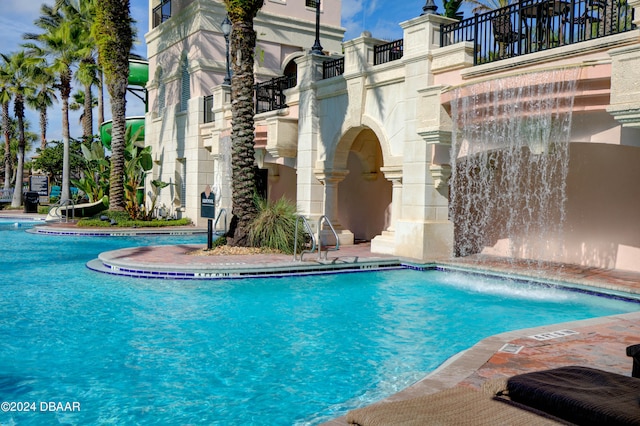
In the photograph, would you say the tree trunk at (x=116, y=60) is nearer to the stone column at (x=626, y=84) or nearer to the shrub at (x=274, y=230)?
the shrub at (x=274, y=230)

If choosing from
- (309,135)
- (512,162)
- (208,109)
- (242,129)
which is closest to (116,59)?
(208,109)

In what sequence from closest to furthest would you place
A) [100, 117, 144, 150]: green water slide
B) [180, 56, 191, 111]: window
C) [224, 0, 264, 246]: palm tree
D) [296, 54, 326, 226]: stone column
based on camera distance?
[224, 0, 264, 246]: palm tree < [296, 54, 326, 226]: stone column < [180, 56, 191, 111]: window < [100, 117, 144, 150]: green water slide

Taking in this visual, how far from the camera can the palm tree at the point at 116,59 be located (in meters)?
24.1

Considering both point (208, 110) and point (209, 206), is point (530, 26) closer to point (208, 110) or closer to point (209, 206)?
point (209, 206)

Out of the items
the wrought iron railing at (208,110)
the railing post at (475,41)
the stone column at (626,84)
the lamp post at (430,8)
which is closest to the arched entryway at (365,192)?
the lamp post at (430,8)

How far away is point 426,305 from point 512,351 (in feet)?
12.6

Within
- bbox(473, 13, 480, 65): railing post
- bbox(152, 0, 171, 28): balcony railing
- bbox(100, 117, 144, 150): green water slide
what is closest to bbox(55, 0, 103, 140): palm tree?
bbox(100, 117, 144, 150): green water slide

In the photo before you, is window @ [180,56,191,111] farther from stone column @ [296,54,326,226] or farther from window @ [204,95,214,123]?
stone column @ [296,54,326,226]

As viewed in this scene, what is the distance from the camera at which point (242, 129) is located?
51.6 feet

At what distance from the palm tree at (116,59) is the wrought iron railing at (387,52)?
13.0m

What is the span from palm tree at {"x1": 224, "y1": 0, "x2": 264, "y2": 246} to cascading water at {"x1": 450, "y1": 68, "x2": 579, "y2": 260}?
5.41 m

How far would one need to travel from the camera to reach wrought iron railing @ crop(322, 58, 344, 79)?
17.5m

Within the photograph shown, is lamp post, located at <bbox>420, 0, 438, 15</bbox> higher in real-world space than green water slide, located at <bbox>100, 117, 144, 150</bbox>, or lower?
higher

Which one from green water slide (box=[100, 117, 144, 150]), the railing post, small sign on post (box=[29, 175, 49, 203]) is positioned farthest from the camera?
small sign on post (box=[29, 175, 49, 203])
